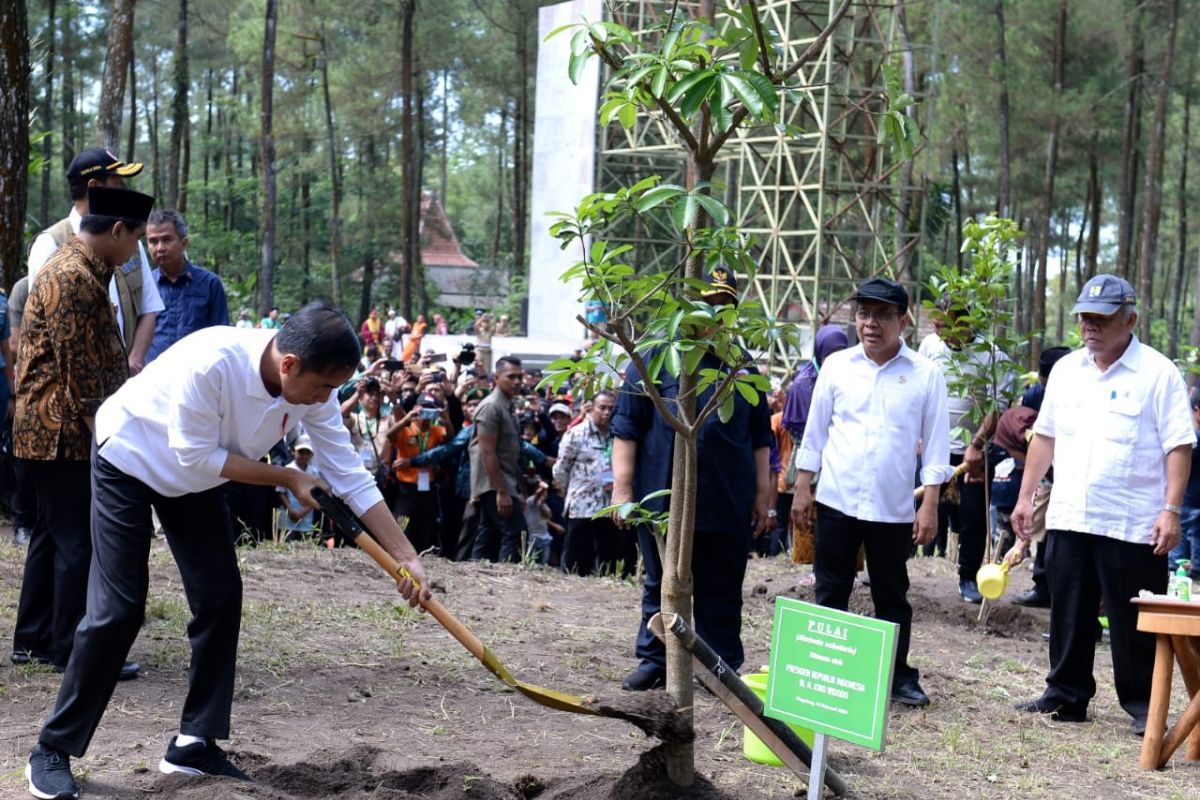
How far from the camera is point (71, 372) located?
5.20 m

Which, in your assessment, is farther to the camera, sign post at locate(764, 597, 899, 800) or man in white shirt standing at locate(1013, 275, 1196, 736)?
man in white shirt standing at locate(1013, 275, 1196, 736)

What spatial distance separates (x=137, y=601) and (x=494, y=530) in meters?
6.34

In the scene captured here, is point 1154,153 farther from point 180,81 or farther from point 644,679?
point 180,81

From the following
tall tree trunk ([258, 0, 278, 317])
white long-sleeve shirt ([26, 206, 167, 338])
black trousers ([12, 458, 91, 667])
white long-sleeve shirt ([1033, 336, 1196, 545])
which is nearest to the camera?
black trousers ([12, 458, 91, 667])

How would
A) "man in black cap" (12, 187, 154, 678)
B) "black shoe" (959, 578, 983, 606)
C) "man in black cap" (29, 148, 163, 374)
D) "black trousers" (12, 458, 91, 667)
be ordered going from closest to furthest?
1. "man in black cap" (12, 187, 154, 678)
2. "black trousers" (12, 458, 91, 667)
3. "man in black cap" (29, 148, 163, 374)
4. "black shoe" (959, 578, 983, 606)

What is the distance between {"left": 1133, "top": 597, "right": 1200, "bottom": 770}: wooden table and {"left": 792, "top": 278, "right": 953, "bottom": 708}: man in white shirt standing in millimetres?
1092

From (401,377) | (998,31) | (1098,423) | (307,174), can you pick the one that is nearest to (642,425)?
(1098,423)

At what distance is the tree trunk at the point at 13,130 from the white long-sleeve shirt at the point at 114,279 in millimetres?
3548

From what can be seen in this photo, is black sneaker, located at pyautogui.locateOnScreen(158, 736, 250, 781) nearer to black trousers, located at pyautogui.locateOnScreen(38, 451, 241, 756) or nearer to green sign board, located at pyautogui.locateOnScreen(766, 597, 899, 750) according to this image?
black trousers, located at pyautogui.locateOnScreen(38, 451, 241, 756)

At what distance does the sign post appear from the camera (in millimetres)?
3809

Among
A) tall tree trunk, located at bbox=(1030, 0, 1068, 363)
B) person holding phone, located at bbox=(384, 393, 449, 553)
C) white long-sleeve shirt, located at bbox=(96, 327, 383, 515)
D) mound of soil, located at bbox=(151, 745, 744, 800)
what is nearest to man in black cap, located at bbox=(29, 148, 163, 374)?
white long-sleeve shirt, located at bbox=(96, 327, 383, 515)

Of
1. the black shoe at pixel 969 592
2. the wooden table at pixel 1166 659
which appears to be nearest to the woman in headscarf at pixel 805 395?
the black shoe at pixel 969 592

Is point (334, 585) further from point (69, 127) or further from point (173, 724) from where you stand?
point (69, 127)

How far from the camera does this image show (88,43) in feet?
119
